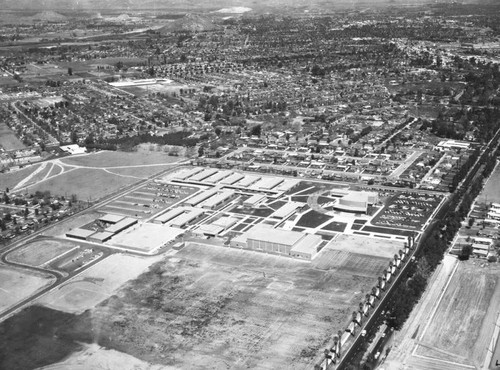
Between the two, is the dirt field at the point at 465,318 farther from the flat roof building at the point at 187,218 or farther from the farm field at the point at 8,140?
the farm field at the point at 8,140

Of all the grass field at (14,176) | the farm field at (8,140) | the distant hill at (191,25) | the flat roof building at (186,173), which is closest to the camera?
the flat roof building at (186,173)

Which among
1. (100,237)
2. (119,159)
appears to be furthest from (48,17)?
(100,237)

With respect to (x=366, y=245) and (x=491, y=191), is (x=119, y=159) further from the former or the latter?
(x=491, y=191)

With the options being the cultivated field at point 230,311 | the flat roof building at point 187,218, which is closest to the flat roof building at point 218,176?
the flat roof building at point 187,218

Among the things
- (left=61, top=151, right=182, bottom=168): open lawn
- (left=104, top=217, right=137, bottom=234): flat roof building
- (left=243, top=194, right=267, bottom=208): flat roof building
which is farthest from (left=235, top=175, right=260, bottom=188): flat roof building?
(left=104, top=217, right=137, bottom=234): flat roof building

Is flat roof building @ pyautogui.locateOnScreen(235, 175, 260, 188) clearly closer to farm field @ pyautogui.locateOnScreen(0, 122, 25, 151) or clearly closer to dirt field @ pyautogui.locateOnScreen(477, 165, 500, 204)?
dirt field @ pyautogui.locateOnScreen(477, 165, 500, 204)

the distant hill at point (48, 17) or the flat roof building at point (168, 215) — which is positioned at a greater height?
the distant hill at point (48, 17)
